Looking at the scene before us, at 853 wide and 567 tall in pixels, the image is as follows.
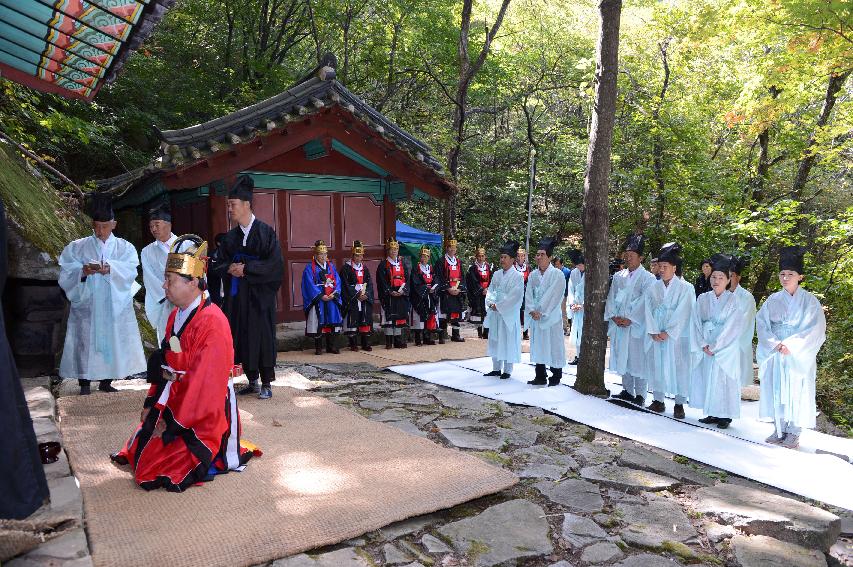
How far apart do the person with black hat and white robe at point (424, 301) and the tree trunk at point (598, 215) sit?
4.43m

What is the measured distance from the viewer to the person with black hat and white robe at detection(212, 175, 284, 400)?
6.30m

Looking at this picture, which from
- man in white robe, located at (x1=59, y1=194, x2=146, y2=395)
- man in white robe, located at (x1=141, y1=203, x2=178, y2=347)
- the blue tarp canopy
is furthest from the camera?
the blue tarp canopy

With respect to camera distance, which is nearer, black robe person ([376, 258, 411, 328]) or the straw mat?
the straw mat

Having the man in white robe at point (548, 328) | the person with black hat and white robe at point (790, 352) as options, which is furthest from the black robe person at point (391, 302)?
the person with black hat and white robe at point (790, 352)

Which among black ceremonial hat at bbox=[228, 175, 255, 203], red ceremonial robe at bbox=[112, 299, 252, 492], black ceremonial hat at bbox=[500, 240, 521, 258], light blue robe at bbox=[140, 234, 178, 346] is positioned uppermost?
black ceremonial hat at bbox=[228, 175, 255, 203]

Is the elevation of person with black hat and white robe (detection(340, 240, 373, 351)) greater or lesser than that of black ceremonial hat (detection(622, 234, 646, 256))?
lesser

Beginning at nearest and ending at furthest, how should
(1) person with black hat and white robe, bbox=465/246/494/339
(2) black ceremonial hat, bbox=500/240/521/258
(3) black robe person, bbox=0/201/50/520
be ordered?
1. (3) black robe person, bbox=0/201/50/520
2. (2) black ceremonial hat, bbox=500/240/521/258
3. (1) person with black hat and white robe, bbox=465/246/494/339

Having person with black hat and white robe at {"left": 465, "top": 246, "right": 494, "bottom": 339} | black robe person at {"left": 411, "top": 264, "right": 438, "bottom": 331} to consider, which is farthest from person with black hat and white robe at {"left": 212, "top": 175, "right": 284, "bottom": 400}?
person with black hat and white robe at {"left": 465, "top": 246, "right": 494, "bottom": 339}

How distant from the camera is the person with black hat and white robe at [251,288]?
20.7ft

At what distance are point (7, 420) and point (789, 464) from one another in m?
5.57

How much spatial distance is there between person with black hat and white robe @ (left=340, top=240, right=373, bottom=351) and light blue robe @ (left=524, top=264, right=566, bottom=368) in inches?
142

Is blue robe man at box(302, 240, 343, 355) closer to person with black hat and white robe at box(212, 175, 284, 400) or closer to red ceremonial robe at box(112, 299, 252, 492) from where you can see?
person with black hat and white robe at box(212, 175, 284, 400)

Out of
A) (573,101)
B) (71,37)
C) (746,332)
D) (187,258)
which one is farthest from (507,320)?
(573,101)

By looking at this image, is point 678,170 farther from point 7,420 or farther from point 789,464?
point 7,420
